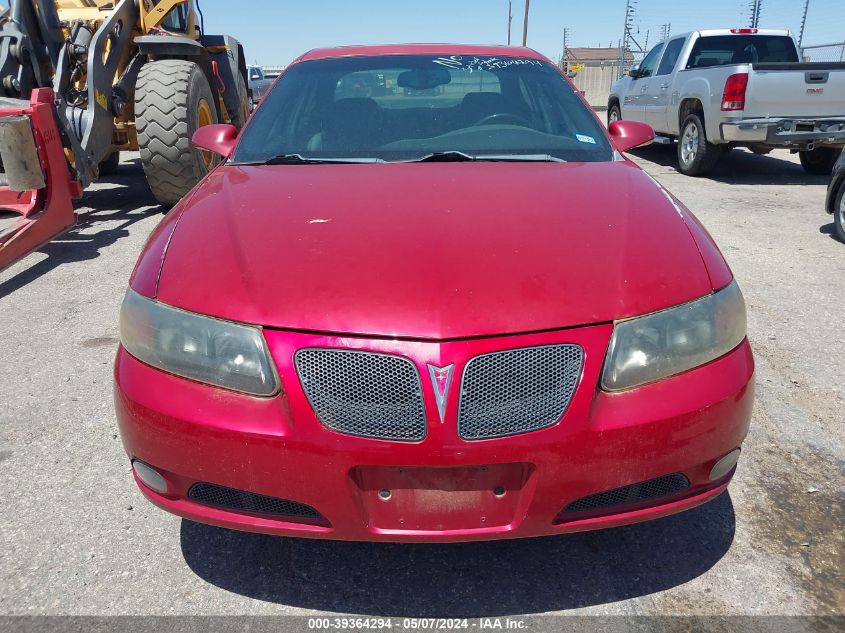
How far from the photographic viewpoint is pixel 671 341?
174 cm

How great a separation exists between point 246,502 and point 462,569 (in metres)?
0.75

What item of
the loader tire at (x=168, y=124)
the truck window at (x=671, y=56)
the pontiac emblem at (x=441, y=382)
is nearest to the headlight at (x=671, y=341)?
the pontiac emblem at (x=441, y=382)

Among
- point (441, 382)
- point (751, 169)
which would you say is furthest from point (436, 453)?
point (751, 169)

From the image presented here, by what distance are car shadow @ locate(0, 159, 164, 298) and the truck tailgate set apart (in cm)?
731

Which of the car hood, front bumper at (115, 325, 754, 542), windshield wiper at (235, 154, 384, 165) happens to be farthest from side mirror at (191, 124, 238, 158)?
front bumper at (115, 325, 754, 542)

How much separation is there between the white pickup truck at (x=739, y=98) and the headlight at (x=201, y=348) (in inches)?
328

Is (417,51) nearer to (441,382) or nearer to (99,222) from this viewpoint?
(441,382)

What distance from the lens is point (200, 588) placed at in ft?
6.68

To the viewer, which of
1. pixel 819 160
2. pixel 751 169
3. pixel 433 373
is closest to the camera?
pixel 433 373

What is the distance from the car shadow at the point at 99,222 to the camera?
5367 mm

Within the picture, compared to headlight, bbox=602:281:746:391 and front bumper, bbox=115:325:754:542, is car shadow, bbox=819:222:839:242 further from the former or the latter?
front bumper, bbox=115:325:754:542

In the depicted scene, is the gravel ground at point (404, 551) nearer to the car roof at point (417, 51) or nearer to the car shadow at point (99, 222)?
the car roof at point (417, 51)

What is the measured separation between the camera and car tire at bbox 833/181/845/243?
→ 5.82 meters

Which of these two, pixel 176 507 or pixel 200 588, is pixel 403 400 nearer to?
pixel 176 507
